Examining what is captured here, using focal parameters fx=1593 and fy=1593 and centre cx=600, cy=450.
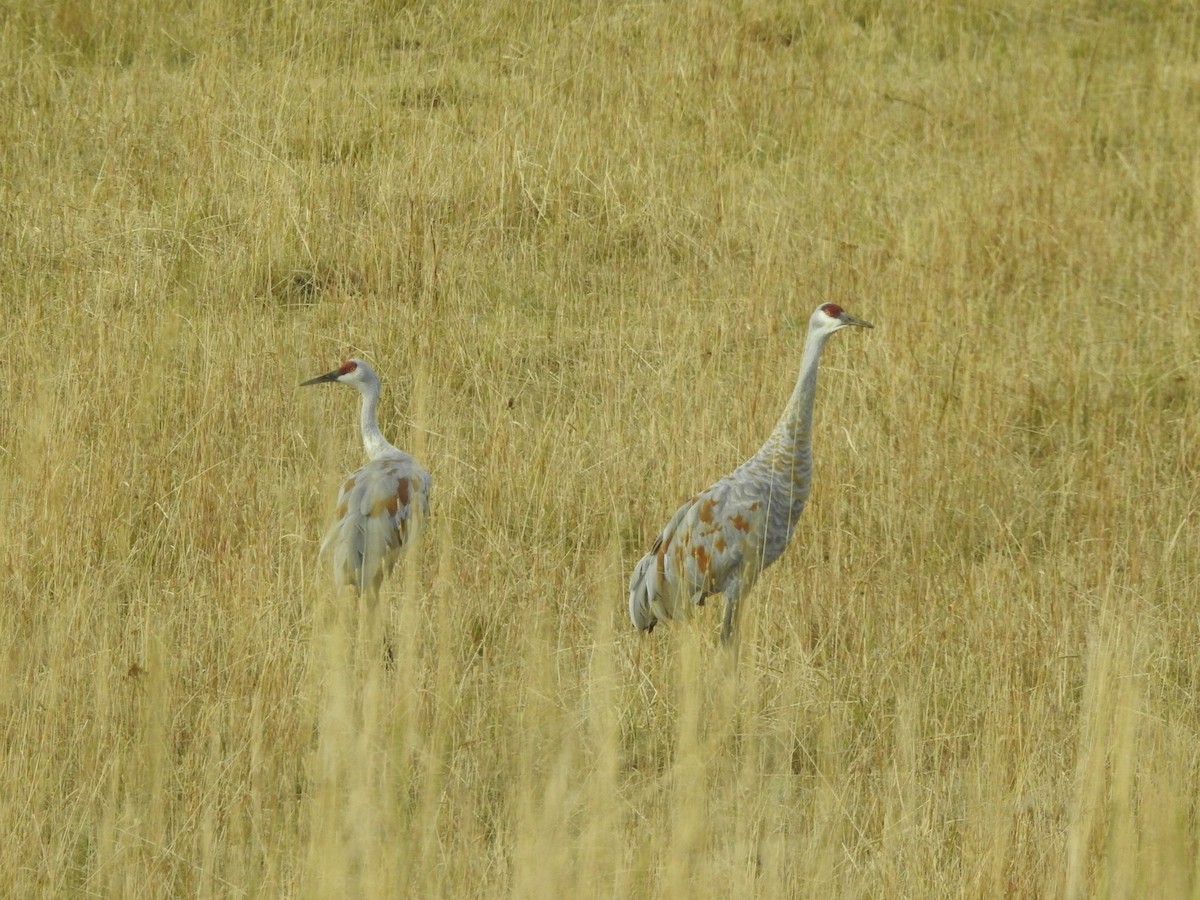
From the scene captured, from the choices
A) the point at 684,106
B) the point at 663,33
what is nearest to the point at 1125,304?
the point at 684,106

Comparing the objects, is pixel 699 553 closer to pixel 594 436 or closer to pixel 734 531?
pixel 734 531

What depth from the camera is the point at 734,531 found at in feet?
15.8

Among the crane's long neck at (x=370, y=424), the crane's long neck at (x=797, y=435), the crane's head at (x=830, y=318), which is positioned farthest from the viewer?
the crane's long neck at (x=370, y=424)

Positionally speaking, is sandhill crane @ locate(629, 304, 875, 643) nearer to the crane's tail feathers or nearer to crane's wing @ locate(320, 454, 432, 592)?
the crane's tail feathers

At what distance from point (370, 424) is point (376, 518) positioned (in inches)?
34.5

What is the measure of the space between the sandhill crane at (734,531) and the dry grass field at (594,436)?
11 cm

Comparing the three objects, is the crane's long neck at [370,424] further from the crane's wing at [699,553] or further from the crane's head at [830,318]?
the crane's head at [830,318]

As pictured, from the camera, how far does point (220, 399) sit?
231 inches

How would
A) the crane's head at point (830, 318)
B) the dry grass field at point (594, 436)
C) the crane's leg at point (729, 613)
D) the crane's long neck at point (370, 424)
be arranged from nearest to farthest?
the dry grass field at point (594, 436), the crane's leg at point (729, 613), the crane's head at point (830, 318), the crane's long neck at point (370, 424)

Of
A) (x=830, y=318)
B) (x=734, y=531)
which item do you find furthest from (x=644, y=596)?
(x=830, y=318)

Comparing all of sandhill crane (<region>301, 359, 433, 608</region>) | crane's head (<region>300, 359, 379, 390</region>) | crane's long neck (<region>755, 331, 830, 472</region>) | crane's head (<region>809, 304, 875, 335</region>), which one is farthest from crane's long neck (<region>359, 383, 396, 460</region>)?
crane's head (<region>809, 304, 875, 335</region>)

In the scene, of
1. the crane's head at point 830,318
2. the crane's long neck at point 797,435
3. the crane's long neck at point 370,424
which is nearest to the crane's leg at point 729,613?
the crane's long neck at point 797,435

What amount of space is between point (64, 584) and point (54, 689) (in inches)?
29.1

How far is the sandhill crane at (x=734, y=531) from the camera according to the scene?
15.6 ft
